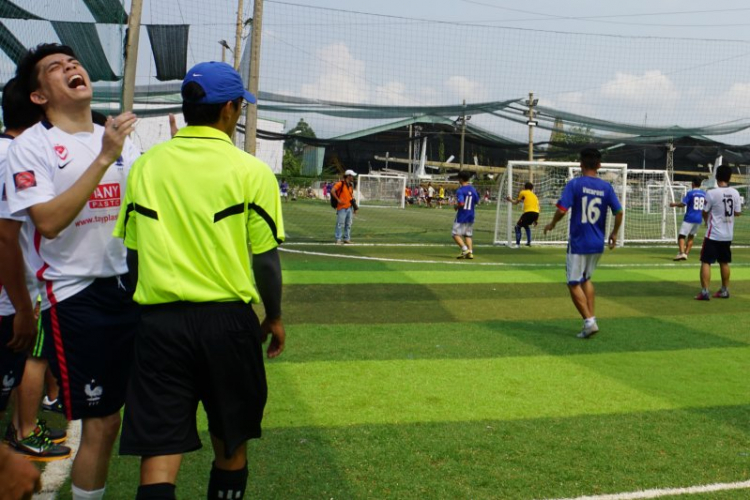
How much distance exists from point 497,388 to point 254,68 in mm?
11424

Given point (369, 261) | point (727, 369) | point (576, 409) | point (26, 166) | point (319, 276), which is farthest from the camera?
point (369, 261)

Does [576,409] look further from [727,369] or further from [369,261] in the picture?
[369,261]

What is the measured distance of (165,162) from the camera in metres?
2.94

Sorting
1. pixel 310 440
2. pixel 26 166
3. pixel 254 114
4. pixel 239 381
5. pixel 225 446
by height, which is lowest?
pixel 310 440

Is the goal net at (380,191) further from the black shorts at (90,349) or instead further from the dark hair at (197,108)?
the dark hair at (197,108)

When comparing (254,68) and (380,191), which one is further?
(380,191)

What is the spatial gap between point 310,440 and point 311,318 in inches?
170

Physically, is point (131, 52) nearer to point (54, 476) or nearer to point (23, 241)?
point (23, 241)

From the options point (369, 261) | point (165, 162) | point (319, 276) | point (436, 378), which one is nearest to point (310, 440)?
point (436, 378)

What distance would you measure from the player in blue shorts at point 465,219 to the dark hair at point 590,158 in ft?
26.6

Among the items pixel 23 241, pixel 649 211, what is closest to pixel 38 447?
pixel 23 241

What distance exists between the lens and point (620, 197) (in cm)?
2216

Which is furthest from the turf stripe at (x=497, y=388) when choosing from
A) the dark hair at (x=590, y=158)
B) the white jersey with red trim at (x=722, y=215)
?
the white jersey with red trim at (x=722, y=215)

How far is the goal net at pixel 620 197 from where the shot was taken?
74.9 ft
